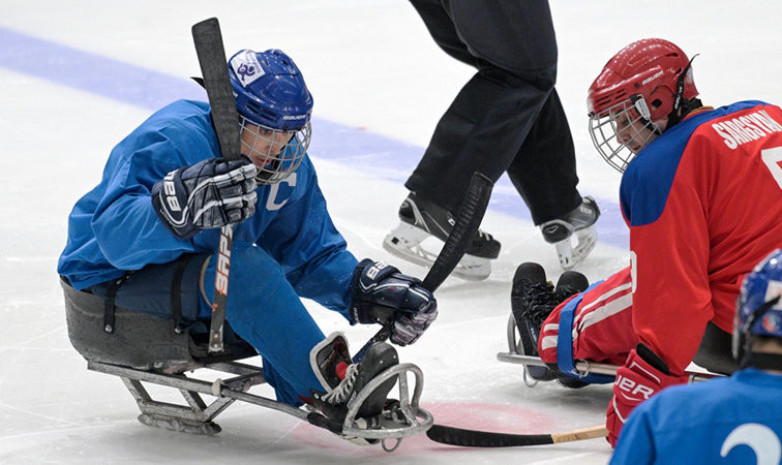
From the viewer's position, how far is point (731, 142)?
2457 mm

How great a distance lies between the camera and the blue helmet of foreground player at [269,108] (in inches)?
102

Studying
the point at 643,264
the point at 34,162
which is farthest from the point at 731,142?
the point at 34,162

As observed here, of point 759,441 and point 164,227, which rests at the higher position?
point 759,441

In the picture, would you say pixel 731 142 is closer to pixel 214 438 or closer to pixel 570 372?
pixel 570 372

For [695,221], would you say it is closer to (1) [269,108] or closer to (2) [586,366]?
(2) [586,366]

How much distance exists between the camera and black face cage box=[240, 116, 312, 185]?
8.59 ft

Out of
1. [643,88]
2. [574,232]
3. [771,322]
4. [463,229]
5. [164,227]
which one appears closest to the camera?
[771,322]

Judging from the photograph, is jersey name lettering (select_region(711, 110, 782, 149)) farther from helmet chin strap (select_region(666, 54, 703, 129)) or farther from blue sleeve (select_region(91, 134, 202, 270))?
blue sleeve (select_region(91, 134, 202, 270))

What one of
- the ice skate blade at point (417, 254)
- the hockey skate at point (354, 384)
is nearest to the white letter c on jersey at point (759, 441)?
the hockey skate at point (354, 384)

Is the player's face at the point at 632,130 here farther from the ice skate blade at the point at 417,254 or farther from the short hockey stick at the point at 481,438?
the ice skate blade at the point at 417,254

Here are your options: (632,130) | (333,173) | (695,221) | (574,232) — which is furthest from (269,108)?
(333,173)

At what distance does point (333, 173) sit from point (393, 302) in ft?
7.36

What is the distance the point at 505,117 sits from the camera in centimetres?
380

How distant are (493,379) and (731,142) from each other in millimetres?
996
